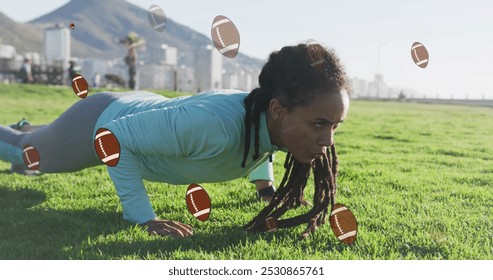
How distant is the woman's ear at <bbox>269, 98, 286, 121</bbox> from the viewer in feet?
9.57

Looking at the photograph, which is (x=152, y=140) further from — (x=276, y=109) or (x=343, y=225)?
(x=343, y=225)

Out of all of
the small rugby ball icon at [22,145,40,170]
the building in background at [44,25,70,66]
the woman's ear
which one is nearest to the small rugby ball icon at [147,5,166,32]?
the woman's ear

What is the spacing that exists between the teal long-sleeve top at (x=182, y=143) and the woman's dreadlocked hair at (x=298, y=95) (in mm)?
114

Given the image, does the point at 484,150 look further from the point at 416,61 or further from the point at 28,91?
the point at 28,91

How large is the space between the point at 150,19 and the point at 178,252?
1862mm

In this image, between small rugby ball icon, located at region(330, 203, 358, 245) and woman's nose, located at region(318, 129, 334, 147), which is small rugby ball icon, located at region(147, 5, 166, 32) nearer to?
woman's nose, located at region(318, 129, 334, 147)

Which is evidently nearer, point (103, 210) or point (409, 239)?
point (409, 239)

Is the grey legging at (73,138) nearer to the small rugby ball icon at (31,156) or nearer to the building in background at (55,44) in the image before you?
the small rugby ball icon at (31,156)

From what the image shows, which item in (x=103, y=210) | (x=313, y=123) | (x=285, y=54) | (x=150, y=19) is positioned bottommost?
(x=103, y=210)

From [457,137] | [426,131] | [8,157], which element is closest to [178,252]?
[8,157]

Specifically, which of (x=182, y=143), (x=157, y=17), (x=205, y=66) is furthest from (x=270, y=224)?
(x=205, y=66)

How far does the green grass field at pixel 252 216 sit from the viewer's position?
3.07 meters

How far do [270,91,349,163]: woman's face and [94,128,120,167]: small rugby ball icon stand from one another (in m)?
1.08

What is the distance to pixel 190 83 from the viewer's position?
Answer: 287 feet
